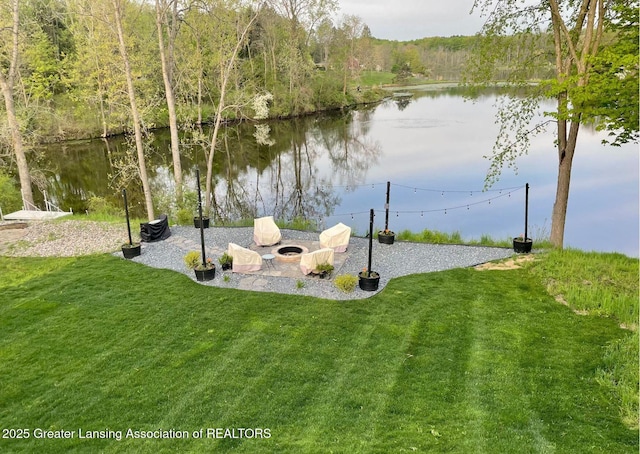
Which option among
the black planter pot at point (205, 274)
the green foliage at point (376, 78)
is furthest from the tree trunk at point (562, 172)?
the green foliage at point (376, 78)

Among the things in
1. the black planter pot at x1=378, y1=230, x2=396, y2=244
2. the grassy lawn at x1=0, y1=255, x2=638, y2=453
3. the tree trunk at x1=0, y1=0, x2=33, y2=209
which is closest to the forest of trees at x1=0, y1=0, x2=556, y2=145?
the tree trunk at x1=0, y1=0, x2=33, y2=209

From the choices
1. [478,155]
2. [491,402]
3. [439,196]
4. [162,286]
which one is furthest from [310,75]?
[491,402]

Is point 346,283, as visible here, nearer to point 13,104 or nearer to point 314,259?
point 314,259

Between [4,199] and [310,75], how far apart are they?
1384 inches

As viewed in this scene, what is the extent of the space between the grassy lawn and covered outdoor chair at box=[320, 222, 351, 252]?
314 centimetres

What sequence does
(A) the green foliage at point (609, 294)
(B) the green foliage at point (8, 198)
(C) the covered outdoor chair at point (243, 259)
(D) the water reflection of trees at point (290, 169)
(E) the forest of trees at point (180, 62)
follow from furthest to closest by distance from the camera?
1. (D) the water reflection of trees at point (290, 169)
2. (E) the forest of trees at point (180, 62)
3. (B) the green foliage at point (8, 198)
4. (C) the covered outdoor chair at point (243, 259)
5. (A) the green foliage at point (609, 294)

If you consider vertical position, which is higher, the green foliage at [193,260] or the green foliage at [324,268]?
the green foliage at [193,260]

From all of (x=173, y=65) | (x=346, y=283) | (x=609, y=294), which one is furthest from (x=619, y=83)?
(x=173, y=65)

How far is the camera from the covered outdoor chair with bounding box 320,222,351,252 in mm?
13086

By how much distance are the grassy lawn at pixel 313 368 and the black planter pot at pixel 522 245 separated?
7.26 ft

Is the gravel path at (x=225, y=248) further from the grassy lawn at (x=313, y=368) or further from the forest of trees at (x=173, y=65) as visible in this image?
the forest of trees at (x=173, y=65)

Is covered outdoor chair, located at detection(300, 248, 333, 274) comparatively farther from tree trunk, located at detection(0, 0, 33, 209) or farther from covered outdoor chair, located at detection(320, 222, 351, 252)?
tree trunk, located at detection(0, 0, 33, 209)

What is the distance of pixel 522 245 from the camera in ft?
41.5

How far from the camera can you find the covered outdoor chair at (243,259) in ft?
37.7
